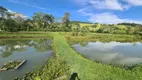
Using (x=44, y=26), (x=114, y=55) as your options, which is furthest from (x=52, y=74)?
(x=44, y=26)

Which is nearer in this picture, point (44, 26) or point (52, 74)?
point (52, 74)

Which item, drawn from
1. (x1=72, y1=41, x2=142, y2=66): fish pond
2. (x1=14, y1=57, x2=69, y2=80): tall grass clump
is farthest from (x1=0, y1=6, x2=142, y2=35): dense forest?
(x1=14, y1=57, x2=69, y2=80): tall grass clump

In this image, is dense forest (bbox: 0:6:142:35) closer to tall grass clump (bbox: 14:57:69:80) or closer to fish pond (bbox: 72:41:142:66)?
fish pond (bbox: 72:41:142:66)

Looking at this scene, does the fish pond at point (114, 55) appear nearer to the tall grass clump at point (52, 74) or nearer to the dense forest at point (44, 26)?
the tall grass clump at point (52, 74)

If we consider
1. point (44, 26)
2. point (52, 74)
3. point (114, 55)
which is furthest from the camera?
point (44, 26)

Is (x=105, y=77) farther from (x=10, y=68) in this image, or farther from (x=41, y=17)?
(x=41, y=17)

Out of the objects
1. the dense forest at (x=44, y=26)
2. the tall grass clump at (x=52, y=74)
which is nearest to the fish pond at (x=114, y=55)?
the tall grass clump at (x=52, y=74)

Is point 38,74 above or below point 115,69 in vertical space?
below

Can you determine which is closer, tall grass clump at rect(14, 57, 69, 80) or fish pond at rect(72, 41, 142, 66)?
tall grass clump at rect(14, 57, 69, 80)

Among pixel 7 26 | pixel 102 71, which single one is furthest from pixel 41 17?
pixel 102 71

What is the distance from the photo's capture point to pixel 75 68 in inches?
411

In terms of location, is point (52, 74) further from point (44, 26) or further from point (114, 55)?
point (44, 26)

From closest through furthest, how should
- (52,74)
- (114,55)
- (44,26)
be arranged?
1. (52,74)
2. (114,55)
3. (44,26)

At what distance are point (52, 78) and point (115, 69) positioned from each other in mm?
3828
